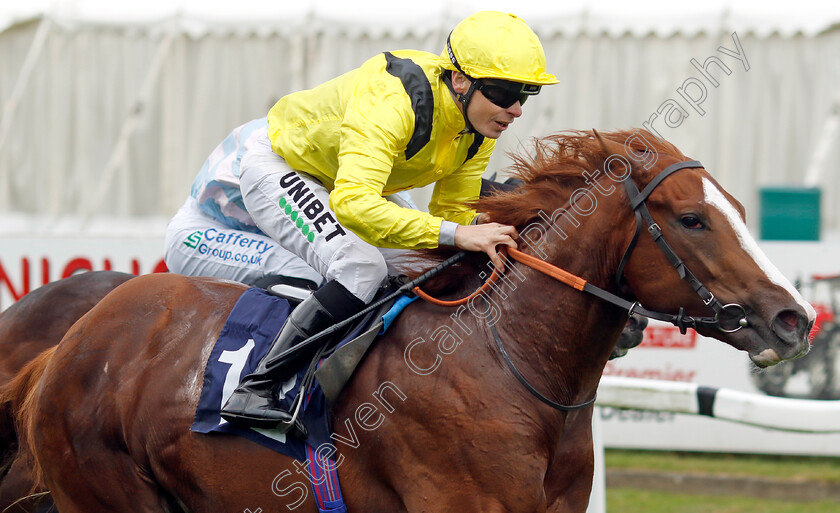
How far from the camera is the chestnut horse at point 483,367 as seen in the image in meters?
2.89

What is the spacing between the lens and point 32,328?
452 centimetres

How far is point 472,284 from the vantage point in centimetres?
333

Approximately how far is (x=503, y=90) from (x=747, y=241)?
38.8 inches

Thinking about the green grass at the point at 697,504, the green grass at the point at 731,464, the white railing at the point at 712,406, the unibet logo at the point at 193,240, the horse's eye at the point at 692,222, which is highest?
the horse's eye at the point at 692,222

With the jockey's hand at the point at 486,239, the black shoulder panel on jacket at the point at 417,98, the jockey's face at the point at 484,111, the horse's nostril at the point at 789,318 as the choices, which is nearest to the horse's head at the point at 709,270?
the horse's nostril at the point at 789,318

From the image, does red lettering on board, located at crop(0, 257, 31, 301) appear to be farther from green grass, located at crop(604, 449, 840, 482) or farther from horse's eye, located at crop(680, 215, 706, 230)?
horse's eye, located at crop(680, 215, 706, 230)

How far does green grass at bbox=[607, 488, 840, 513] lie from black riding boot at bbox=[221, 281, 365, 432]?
3469 mm

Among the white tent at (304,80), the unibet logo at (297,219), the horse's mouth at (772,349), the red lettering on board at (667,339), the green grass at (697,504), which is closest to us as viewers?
the horse's mouth at (772,349)

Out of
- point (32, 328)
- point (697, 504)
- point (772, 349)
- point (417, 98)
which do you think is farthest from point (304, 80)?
point (772, 349)

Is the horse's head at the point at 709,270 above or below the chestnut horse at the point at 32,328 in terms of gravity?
above

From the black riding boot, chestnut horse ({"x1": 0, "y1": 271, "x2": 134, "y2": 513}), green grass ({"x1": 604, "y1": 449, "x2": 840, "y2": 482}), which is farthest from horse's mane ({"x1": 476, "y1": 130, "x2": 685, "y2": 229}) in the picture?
green grass ({"x1": 604, "y1": 449, "x2": 840, "y2": 482})

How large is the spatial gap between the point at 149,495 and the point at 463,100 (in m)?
1.89

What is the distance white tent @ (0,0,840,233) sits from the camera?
25.7 feet

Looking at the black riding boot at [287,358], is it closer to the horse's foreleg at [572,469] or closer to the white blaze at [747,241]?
the horse's foreleg at [572,469]
